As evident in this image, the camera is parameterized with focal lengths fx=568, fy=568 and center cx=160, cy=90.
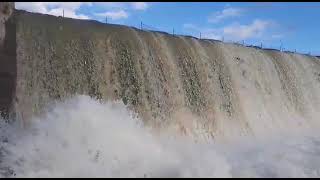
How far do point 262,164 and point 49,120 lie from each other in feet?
16.9

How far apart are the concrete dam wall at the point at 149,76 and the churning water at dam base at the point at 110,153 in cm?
64

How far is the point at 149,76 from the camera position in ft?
53.8

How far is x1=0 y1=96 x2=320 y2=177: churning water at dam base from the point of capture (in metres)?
11.0

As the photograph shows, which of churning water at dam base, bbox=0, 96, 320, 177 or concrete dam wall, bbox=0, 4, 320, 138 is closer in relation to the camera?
churning water at dam base, bbox=0, 96, 320, 177

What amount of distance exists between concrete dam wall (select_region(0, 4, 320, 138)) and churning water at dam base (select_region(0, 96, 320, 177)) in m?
0.64

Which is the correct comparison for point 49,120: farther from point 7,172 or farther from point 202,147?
Answer: point 202,147

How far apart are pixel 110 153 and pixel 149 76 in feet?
15.7

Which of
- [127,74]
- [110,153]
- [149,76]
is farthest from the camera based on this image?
[149,76]

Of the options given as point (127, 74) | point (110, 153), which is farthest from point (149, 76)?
point (110, 153)

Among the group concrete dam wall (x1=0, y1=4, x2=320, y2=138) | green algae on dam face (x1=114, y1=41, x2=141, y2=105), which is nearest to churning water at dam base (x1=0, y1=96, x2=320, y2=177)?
green algae on dam face (x1=114, y1=41, x2=141, y2=105)

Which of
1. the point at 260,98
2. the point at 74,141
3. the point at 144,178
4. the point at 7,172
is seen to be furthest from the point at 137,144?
the point at 260,98

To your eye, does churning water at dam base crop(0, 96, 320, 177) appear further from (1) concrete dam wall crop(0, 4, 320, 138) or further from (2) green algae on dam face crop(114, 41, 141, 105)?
(1) concrete dam wall crop(0, 4, 320, 138)

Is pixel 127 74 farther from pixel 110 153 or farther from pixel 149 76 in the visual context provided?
pixel 110 153

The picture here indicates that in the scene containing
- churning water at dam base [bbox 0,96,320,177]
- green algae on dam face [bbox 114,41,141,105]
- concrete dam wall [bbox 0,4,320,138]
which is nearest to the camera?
churning water at dam base [bbox 0,96,320,177]
